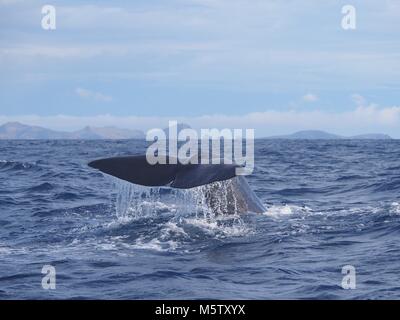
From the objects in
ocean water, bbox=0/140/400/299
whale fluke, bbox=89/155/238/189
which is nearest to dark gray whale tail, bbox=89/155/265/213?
whale fluke, bbox=89/155/238/189

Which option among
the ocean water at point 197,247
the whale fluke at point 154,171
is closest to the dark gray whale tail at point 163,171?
the whale fluke at point 154,171

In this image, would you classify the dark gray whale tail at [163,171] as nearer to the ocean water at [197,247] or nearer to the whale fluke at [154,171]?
the whale fluke at [154,171]

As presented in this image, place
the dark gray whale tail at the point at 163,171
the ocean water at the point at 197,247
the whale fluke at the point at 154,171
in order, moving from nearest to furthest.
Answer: the ocean water at the point at 197,247, the dark gray whale tail at the point at 163,171, the whale fluke at the point at 154,171

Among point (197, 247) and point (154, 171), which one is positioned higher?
point (154, 171)

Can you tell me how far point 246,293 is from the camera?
6891mm

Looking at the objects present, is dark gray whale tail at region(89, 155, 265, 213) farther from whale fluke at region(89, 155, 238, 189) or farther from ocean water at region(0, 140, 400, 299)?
ocean water at region(0, 140, 400, 299)

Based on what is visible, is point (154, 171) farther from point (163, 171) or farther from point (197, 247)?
point (197, 247)

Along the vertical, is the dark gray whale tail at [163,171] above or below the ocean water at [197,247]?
above

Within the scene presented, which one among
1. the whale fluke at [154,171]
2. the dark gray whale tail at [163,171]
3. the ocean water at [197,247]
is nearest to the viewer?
the ocean water at [197,247]

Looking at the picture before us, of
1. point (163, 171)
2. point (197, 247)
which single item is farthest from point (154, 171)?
point (197, 247)

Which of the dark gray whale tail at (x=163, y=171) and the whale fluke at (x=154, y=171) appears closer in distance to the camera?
the dark gray whale tail at (x=163, y=171)

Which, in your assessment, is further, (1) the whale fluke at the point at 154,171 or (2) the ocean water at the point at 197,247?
(1) the whale fluke at the point at 154,171
